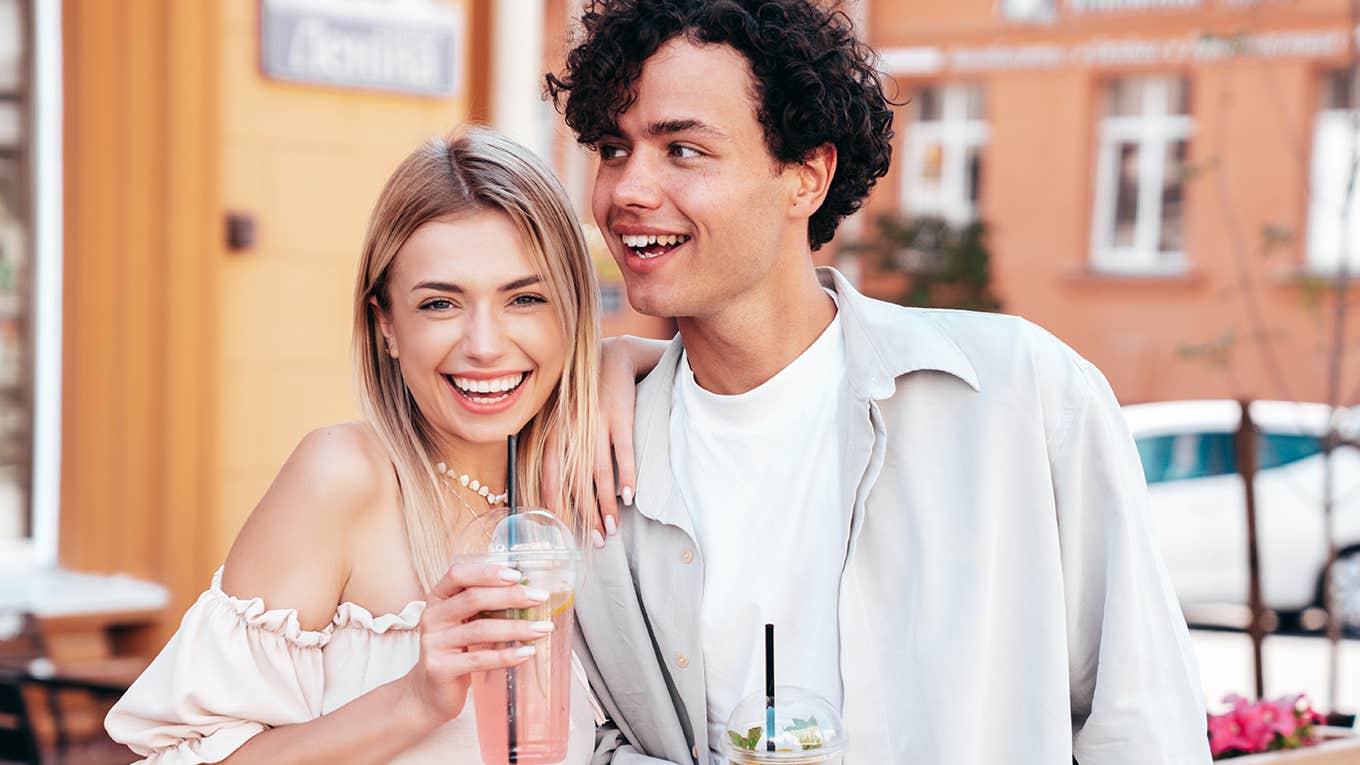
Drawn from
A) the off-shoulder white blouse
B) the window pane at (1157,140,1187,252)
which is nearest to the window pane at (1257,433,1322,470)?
the window pane at (1157,140,1187,252)

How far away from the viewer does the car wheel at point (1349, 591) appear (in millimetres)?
9359

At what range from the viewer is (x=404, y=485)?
7.58 ft

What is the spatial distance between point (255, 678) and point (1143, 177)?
50.7 ft

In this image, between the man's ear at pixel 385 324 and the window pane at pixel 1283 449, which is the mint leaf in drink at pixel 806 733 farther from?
the window pane at pixel 1283 449

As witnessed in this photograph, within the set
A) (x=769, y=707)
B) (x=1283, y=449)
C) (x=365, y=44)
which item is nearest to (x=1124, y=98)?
(x=1283, y=449)

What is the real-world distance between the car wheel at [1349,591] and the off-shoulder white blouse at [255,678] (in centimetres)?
825

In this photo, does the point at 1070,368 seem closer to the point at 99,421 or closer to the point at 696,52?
the point at 696,52

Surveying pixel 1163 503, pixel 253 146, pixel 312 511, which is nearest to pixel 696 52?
pixel 312 511

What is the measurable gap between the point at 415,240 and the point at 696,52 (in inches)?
20.3

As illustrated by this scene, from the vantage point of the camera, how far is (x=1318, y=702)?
6961 mm

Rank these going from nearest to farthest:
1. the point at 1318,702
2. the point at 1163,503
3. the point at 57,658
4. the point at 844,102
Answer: the point at 844,102
the point at 57,658
the point at 1318,702
the point at 1163,503

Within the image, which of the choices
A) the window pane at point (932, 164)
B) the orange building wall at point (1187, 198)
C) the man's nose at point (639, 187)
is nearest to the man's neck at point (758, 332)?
the man's nose at point (639, 187)

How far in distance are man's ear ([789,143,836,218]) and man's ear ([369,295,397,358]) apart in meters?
0.65

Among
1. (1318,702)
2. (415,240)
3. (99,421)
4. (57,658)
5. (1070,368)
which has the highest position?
(415,240)
